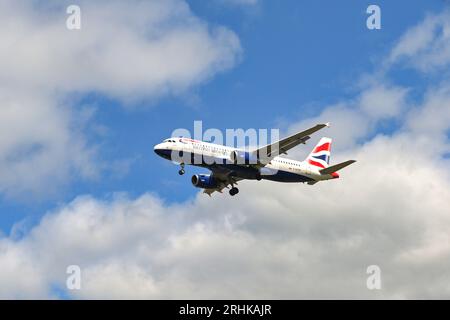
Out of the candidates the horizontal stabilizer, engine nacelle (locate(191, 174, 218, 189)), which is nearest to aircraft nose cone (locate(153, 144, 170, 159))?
engine nacelle (locate(191, 174, 218, 189))

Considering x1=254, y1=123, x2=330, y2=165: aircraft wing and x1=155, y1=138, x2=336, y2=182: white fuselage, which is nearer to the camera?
x1=254, y1=123, x2=330, y2=165: aircraft wing

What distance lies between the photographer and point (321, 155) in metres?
108

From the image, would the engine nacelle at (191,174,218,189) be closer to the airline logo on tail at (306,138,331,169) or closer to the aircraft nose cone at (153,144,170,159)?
the aircraft nose cone at (153,144,170,159)

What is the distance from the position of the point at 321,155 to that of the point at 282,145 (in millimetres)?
19907

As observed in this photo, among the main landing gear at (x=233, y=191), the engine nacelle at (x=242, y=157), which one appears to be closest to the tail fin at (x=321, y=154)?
the main landing gear at (x=233, y=191)

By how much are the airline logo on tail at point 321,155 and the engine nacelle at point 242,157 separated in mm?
16032

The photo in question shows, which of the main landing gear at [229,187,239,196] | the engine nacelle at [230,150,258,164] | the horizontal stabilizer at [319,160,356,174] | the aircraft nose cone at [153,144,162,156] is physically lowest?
the main landing gear at [229,187,239,196]

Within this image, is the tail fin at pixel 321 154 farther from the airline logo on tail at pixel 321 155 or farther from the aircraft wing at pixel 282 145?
the aircraft wing at pixel 282 145

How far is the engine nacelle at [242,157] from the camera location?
297 feet

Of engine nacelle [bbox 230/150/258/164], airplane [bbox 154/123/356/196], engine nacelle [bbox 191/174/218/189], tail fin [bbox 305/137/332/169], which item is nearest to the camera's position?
airplane [bbox 154/123/356/196]

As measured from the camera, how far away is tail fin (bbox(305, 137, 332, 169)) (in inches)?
4154
